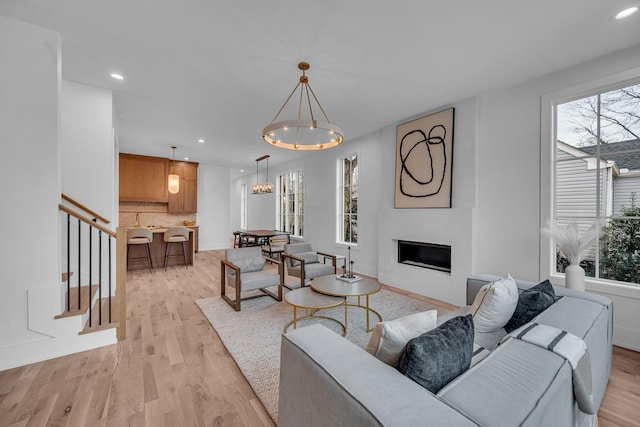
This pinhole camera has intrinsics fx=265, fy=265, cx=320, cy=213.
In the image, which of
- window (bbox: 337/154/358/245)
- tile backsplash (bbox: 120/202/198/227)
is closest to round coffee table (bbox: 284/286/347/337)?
window (bbox: 337/154/358/245)

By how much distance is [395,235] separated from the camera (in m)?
4.73

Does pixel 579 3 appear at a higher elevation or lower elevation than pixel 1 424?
higher

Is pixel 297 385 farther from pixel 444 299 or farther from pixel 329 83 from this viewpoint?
A: pixel 444 299

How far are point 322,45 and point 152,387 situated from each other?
3.23m

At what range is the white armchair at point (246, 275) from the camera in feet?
11.6

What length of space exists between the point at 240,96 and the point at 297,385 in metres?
3.54

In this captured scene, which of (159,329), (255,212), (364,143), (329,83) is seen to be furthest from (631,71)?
→ (255,212)

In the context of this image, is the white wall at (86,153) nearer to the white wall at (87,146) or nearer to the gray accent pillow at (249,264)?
the white wall at (87,146)

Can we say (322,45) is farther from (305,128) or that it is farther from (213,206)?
(213,206)

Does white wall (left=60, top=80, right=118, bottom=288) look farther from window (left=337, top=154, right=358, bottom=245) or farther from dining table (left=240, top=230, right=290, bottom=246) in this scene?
window (left=337, top=154, right=358, bottom=245)

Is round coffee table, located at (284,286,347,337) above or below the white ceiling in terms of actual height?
below

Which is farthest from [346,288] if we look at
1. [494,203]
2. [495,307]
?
[494,203]

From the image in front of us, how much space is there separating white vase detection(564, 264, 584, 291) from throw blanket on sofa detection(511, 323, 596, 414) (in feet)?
5.37

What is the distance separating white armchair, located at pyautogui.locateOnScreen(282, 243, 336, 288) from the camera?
13.4 feet
